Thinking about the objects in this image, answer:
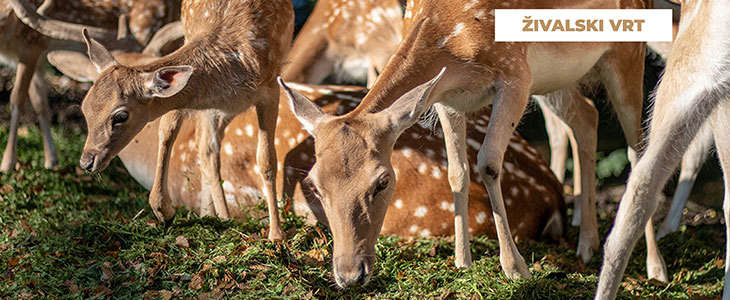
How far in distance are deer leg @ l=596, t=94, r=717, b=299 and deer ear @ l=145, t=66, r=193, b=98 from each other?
2.03m

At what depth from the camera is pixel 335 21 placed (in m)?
6.75

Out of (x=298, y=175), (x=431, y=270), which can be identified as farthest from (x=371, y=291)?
(x=298, y=175)

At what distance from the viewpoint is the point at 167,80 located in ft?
13.0

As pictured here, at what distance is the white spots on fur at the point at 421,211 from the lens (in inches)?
179

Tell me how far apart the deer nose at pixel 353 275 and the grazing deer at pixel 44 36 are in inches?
126

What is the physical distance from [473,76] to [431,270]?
3.08 feet

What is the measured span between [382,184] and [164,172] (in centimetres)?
156

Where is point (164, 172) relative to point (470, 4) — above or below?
below

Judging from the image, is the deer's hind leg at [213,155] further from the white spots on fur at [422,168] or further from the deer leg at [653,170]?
the deer leg at [653,170]

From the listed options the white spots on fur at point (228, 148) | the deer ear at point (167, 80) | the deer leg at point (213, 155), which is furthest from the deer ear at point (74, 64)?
the deer ear at point (167, 80)

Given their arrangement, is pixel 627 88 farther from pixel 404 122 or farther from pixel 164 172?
pixel 164 172

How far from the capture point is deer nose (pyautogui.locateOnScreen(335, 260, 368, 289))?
3115mm

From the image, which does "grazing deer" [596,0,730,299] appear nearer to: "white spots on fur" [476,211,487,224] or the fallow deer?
"white spots on fur" [476,211,487,224]

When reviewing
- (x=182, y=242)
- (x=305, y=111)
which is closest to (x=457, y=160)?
(x=305, y=111)
